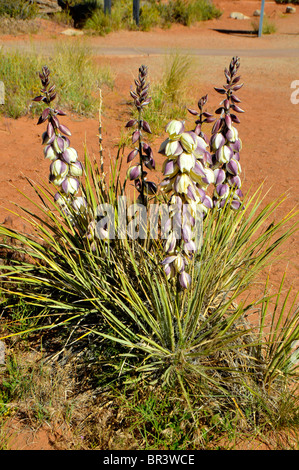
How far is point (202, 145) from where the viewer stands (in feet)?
5.42

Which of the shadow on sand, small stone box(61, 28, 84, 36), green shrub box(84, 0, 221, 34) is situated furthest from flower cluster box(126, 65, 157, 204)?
the shadow on sand

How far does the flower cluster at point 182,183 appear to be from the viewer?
158 cm

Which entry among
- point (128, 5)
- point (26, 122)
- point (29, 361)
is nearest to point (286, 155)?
point (26, 122)

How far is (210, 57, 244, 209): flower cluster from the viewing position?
2115 mm

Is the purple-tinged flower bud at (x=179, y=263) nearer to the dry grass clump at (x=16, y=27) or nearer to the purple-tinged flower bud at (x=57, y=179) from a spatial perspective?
the purple-tinged flower bud at (x=57, y=179)

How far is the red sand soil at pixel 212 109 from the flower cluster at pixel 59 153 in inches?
4.7

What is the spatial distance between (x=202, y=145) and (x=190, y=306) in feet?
2.44

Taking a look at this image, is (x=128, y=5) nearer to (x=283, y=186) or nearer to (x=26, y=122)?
(x=26, y=122)

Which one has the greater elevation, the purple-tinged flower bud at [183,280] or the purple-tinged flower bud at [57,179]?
the purple-tinged flower bud at [57,179]

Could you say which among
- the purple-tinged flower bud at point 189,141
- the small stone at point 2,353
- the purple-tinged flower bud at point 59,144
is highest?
the purple-tinged flower bud at point 189,141

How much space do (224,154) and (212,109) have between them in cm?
440

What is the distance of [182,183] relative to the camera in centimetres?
164

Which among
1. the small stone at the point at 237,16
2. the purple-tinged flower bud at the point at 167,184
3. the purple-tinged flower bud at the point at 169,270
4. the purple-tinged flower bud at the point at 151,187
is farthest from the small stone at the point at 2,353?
the small stone at the point at 237,16

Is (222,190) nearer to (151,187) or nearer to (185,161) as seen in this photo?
(151,187)
